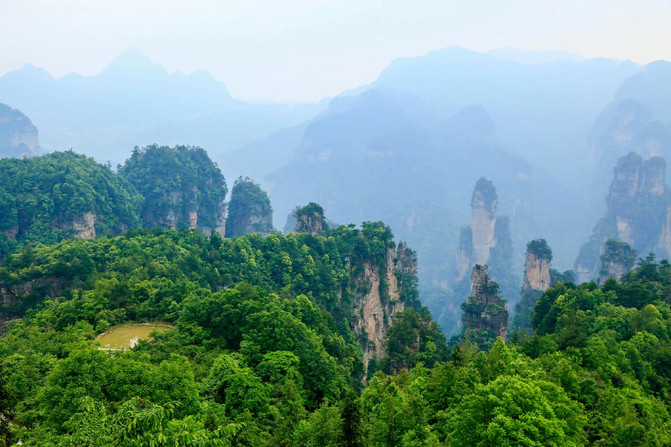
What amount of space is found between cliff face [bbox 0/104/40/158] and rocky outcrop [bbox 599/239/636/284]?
141 meters

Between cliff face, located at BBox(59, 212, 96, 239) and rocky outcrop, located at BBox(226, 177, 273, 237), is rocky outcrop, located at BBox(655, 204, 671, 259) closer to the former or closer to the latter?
rocky outcrop, located at BBox(226, 177, 273, 237)

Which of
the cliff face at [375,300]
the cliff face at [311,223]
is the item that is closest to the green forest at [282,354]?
the cliff face at [375,300]

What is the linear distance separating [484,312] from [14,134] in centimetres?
13784

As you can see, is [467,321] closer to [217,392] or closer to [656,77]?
[217,392]

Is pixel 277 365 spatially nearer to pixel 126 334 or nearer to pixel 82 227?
pixel 126 334

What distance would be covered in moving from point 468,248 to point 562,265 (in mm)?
42205

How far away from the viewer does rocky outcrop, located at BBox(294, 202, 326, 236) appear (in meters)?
49.0

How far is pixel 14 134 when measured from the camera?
12650cm

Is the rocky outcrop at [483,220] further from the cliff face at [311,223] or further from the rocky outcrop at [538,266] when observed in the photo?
the cliff face at [311,223]

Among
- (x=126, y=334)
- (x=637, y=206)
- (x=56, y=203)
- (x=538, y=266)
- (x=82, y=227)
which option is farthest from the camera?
(x=637, y=206)

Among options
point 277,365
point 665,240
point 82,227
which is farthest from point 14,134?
point 665,240

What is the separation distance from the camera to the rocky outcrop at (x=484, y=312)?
44069 millimetres

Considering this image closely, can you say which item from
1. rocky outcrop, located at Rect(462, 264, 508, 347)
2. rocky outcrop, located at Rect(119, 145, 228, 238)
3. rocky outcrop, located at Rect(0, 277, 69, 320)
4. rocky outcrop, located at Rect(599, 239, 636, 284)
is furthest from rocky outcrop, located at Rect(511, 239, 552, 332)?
rocky outcrop, located at Rect(0, 277, 69, 320)

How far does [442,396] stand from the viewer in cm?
1634
